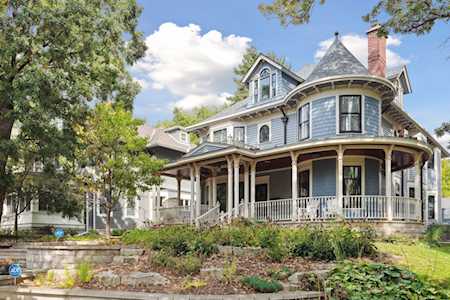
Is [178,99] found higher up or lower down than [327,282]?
higher up

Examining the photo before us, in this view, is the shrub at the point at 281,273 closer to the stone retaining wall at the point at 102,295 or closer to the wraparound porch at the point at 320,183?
the stone retaining wall at the point at 102,295

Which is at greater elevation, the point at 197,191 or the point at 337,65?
the point at 337,65

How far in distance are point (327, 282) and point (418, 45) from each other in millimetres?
6717

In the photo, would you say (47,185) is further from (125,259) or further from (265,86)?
(265,86)

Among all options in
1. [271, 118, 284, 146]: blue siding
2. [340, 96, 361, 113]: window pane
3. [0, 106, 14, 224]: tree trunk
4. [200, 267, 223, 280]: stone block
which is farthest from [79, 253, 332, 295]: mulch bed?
[271, 118, 284, 146]: blue siding

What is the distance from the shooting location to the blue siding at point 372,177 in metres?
17.2

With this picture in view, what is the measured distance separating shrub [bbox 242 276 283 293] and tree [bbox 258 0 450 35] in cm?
612

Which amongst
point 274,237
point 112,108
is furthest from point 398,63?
point 274,237

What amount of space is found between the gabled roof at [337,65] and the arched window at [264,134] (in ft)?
12.5

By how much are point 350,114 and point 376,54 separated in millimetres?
5634

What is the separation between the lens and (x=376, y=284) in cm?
771

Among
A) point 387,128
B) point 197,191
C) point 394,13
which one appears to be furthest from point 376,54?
point 394,13

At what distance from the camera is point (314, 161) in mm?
18031

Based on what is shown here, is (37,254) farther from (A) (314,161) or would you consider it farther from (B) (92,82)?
(A) (314,161)
